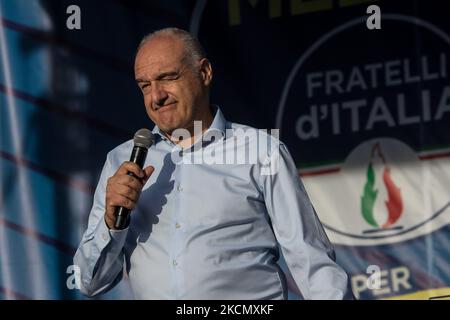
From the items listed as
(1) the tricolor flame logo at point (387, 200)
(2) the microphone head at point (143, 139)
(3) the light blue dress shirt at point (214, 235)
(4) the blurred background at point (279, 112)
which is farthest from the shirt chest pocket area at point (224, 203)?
(1) the tricolor flame logo at point (387, 200)

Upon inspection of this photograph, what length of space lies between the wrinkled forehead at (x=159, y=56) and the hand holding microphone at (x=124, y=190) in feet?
0.95

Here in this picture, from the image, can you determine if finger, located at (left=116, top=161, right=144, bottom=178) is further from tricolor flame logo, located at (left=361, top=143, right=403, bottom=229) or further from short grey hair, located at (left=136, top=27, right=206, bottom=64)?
tricolor flame logo, located at (left=361, top=143, right=403, bottom=229)

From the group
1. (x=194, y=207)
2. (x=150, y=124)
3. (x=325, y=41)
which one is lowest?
(x=194, y=207)

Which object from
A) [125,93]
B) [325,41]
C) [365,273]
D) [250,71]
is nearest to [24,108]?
[125,93]

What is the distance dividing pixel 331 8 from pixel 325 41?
0.16 metres

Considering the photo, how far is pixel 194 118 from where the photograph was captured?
9.86ft

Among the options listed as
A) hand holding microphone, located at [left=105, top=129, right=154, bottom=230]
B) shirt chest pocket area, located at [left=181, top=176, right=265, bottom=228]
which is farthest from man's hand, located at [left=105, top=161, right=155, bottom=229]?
shirt chest pocket area, located at [left=181, top=176, right=265, bottom=228]

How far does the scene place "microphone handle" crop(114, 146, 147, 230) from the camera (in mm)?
2744

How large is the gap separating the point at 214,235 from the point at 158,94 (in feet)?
1.43

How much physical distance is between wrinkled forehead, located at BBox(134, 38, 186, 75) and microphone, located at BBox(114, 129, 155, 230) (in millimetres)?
188

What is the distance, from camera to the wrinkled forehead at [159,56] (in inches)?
115

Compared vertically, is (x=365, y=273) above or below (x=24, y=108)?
below

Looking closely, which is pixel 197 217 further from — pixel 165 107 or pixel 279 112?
pixel 279 112

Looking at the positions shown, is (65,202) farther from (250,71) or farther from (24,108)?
(250,71)
